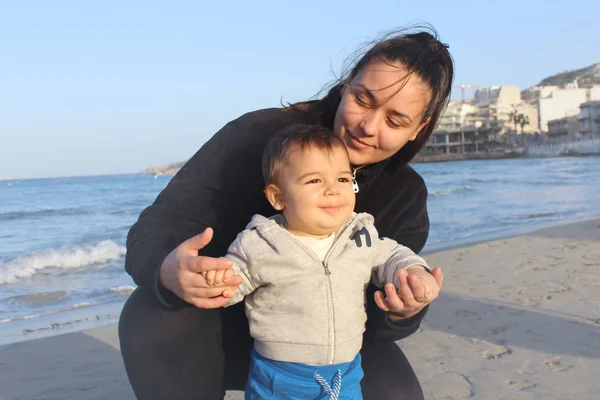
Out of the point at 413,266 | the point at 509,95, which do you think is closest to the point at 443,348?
the point at 413,266

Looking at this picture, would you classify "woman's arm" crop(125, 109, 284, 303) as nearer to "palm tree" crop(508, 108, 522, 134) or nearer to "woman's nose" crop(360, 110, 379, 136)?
"woman's nose" crop(360, 110, 379, 136)

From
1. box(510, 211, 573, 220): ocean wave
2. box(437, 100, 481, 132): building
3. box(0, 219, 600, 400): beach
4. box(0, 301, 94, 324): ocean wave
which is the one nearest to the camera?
box(0, 219, 600, 400): beach

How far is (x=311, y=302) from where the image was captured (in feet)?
6.15

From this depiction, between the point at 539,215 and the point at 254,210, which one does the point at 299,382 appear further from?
the point at 539,215

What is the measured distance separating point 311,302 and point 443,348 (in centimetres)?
246

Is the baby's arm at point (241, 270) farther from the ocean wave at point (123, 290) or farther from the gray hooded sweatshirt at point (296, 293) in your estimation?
the ocean wave at point (123, 290)

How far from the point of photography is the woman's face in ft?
6.73

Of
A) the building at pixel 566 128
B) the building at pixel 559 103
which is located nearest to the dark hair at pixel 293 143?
the building at pixel 566 128

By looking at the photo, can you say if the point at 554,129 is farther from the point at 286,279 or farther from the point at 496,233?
the point at 286,279

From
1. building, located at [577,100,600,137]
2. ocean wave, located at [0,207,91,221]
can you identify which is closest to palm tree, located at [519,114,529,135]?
building, located at [577,100,600,137]

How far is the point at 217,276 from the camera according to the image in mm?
1624

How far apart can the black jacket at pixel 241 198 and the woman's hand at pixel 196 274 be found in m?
0.23

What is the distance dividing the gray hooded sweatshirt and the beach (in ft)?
5.27

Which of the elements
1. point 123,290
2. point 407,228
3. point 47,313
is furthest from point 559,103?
point 407,228
